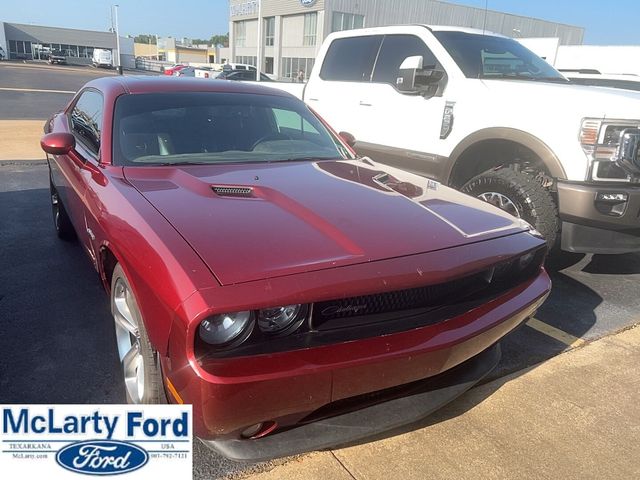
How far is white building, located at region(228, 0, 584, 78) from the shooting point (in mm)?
41981

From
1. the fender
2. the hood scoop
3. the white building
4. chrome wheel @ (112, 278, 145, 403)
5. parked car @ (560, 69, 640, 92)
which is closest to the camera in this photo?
chrome wheel @ (112, 278, 145, 403)

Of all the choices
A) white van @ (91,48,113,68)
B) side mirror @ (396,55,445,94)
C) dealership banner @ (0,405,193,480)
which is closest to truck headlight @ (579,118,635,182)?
side mirror @ (396,55,445,94)

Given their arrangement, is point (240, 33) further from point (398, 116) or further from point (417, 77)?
point (417, 77)

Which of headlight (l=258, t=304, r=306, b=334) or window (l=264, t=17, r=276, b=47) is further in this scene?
window (l=264, t=17, r=276, b=47)

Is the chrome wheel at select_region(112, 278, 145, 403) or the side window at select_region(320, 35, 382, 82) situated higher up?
the side window at select_region(320, 35, 382, 82)

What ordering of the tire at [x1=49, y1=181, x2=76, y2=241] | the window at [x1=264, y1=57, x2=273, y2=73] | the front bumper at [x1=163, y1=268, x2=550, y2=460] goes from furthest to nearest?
the window at [x1=264, y1=57, x2=273, y2=73] < the tire at [x1=49, y1=181, x2=76, y2=241] < the front bumper at [x1=163, y1=268, x2=550, y2=460]

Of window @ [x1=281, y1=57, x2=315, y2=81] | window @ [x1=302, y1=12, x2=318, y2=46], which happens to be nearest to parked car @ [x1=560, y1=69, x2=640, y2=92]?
window @ [x1=281, y1=57, x2=315, y2=81]

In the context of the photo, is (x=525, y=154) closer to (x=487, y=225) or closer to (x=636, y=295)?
(x=636, y=295)

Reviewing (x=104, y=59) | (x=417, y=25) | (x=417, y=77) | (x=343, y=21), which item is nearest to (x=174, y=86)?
(x=417, y=77)

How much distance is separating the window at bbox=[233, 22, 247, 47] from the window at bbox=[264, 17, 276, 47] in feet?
20.3

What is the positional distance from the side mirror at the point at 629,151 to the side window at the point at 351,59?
2666 mm

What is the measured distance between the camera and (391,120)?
5.09 m

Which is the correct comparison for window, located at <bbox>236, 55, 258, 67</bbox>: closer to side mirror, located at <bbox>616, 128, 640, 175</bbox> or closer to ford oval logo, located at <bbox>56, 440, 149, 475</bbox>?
side mirror, located at <bbox>616, 128, 640, 175</bbox>

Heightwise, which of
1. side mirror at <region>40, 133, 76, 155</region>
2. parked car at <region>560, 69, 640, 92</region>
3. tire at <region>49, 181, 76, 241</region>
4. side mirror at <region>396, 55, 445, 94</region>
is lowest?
tire at <region>49, 181, 76, 241</region>
